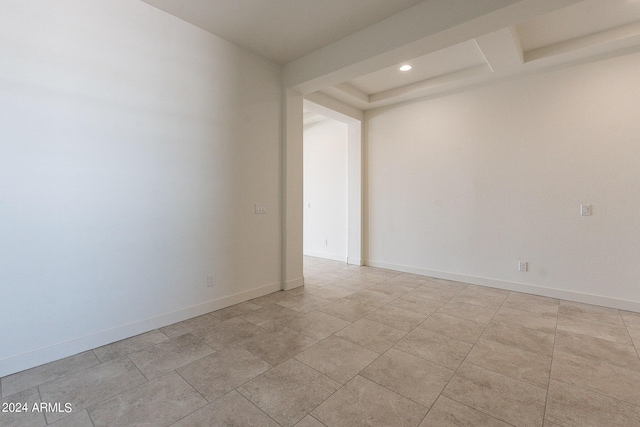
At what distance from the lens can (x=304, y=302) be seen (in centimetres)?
335

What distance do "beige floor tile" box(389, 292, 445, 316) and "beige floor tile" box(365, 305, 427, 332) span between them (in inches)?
3.8

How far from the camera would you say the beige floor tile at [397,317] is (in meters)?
2.71

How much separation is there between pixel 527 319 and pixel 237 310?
3.03 meters

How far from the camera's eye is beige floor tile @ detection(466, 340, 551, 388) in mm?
1905

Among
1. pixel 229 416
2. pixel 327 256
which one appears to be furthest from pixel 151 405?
pixel 327 256

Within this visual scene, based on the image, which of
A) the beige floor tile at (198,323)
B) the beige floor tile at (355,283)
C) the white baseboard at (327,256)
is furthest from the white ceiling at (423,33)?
the white baseboard at (327,256)

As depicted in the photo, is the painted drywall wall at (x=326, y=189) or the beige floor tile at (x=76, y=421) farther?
the painted drywall wall at (x=326, y=189)

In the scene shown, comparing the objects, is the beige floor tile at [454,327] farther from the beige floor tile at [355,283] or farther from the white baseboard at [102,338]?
the white baseboard at [102,338]

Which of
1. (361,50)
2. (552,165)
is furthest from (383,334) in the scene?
(552,165)

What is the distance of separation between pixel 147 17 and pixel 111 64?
593 mm

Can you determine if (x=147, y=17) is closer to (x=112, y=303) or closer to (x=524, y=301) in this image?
(x=112, y=303)

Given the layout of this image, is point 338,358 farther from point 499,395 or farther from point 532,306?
point 532,306

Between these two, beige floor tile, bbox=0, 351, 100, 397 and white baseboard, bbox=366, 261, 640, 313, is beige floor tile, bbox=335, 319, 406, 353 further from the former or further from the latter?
white baseboard, bbox=366, 261, 640, 313

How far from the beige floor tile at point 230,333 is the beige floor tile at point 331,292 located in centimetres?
111
